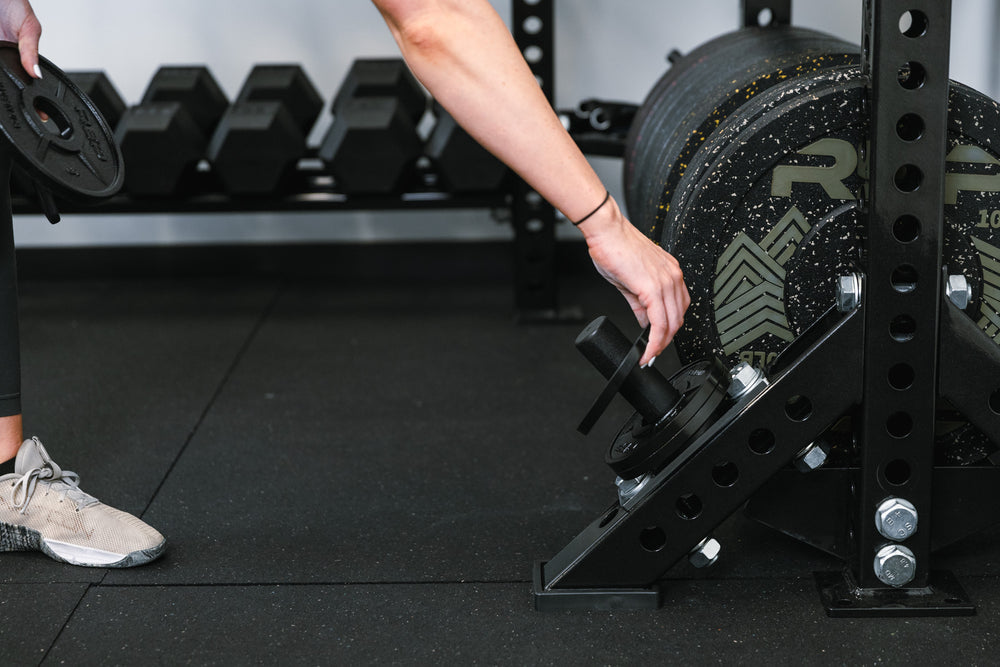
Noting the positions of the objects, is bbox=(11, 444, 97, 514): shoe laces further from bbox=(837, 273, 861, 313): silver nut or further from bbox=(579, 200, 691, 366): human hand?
bbox=(837, 273, 861, 313): silver nut

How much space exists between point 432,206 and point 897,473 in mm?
1398

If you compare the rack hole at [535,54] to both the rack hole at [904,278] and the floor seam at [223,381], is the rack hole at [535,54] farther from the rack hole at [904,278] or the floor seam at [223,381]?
the rack hole at [904,278]

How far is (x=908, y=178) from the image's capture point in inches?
40.2

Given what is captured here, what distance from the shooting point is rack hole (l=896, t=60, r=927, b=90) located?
3.21 ft

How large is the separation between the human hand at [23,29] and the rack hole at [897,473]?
1.08 metres

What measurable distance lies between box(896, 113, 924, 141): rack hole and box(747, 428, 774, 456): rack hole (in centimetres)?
32

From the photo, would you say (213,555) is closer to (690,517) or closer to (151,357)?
(690,517)

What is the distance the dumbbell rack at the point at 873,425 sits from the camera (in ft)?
3.25

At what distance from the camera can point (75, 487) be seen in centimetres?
132

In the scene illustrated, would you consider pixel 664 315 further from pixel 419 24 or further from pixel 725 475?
pixel 419 24

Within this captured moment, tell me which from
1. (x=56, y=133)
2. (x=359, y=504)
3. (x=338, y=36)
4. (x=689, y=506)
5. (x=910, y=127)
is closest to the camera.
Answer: (x=910, y=127)

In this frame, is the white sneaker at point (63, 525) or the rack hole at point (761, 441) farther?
the white sneaker at point (63, 525)

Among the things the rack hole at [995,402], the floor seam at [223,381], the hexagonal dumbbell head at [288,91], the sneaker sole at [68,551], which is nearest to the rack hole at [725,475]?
the rack hole at [995,402]

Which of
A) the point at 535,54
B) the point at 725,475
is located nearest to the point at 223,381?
the point at 535,54
